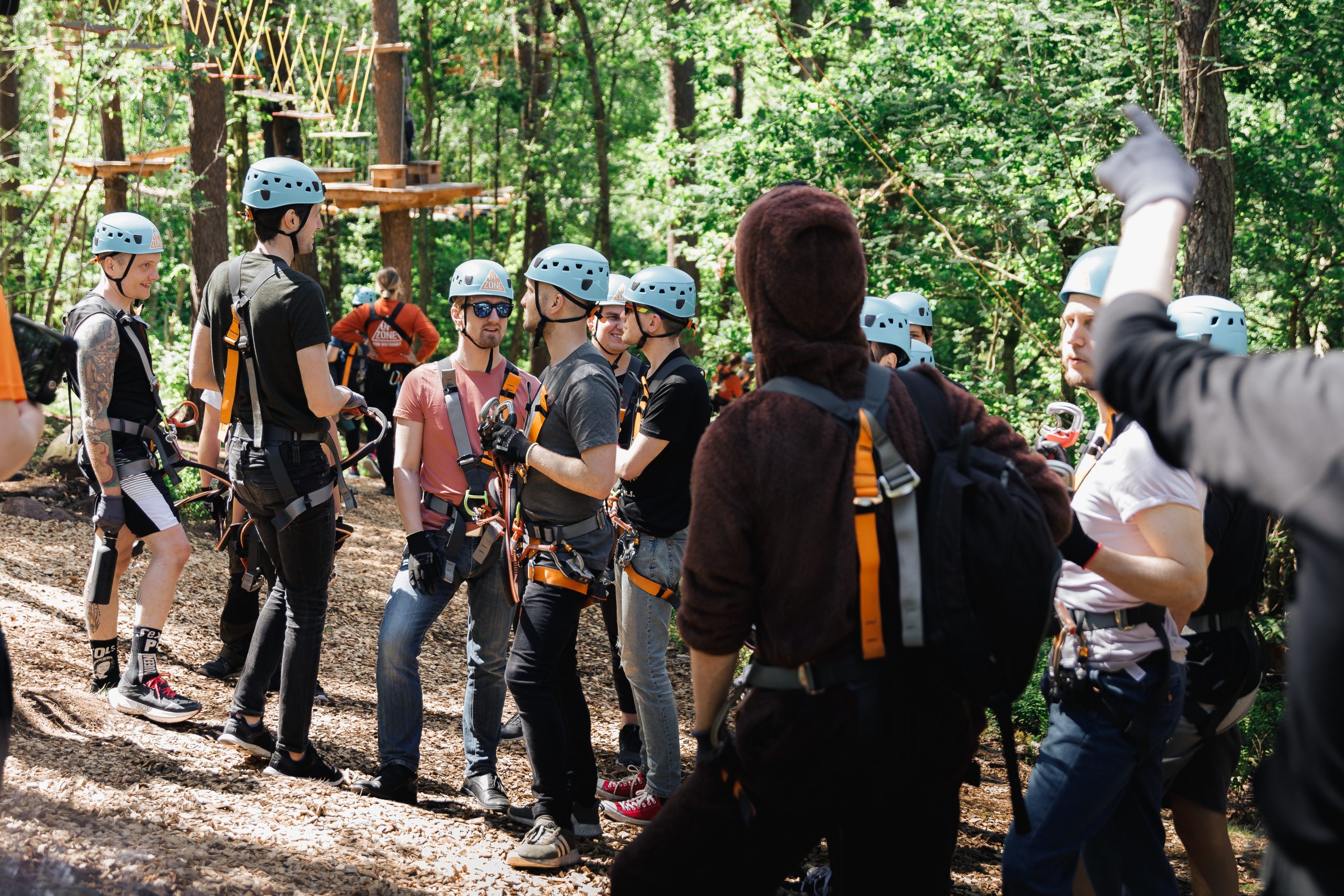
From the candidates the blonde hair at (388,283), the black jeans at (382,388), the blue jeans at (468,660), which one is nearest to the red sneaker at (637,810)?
the blue jeans at (468,660)

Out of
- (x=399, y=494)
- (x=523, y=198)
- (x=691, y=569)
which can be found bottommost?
(x=399, y=494)

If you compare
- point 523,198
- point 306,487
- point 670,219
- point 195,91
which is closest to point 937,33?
point 670,219

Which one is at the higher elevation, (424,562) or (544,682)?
(424,562)

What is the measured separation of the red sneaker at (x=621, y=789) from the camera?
529 centimetres

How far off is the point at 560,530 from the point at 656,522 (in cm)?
68

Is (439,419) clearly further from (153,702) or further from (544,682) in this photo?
(153,702)

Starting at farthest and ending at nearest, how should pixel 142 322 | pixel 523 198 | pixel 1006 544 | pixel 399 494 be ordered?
pixel 523 198 < pixel 142 322 < pixel 399 494 < pixel 1006 544

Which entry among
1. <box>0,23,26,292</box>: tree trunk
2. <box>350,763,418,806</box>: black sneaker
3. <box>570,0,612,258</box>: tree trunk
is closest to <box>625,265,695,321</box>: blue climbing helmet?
<box>350,763,418,806</box>: black sneaker

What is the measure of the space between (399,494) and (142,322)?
6.46ft

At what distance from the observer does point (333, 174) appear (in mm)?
12164

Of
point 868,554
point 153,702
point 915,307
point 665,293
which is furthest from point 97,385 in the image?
point 868,554

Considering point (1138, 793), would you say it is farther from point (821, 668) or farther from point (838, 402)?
point (838, 402)

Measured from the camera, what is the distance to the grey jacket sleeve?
4.90ft

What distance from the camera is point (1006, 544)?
2277mm
